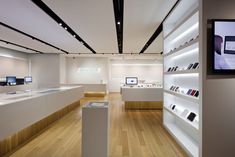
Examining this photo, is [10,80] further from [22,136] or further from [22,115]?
[22,115]

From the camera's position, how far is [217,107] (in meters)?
2.61

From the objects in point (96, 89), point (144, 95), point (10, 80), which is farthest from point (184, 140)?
point (96, 89)

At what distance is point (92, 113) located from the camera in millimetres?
2732

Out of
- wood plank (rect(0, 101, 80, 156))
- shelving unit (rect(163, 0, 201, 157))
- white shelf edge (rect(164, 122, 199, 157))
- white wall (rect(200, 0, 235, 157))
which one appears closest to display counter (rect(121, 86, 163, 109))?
shelving unit (rect(163, 0, 201, 157))

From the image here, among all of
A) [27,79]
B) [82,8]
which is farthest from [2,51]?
[82,8]

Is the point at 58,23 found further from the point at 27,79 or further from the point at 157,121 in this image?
the point at 27,79

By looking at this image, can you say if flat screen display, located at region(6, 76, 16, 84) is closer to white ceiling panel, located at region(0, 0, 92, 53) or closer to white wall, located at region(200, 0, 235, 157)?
white ceiling panel, located at region(0, 0, 92, 53)

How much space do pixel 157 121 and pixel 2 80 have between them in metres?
8.34

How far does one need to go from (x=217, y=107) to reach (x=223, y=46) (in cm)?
90

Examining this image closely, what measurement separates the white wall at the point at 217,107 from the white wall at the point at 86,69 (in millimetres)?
11948

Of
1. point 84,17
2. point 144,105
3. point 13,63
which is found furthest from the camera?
point 13,63

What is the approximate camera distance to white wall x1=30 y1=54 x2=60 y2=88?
39.0 ft

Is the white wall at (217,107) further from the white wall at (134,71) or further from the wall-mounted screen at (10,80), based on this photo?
the white wall at (134,71)

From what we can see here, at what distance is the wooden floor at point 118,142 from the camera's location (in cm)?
335
